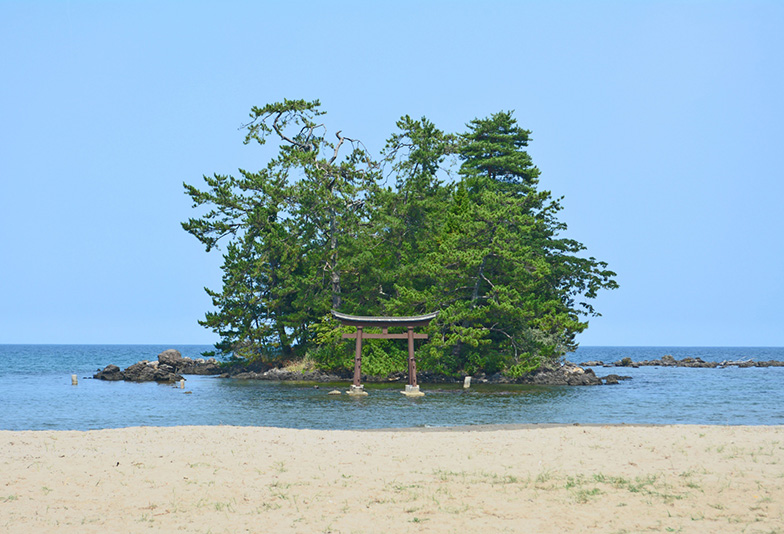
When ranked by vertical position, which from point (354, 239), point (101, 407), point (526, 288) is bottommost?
Result: point (101, 407)

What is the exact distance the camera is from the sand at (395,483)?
30.5ft

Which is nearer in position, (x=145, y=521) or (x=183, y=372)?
(x=145, y=521)

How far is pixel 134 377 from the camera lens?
52188 mm

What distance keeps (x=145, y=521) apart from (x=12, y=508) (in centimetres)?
238

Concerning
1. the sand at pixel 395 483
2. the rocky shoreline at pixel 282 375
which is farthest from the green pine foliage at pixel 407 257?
the sand at pixel 395 483

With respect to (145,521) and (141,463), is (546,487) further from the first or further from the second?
(141,463)

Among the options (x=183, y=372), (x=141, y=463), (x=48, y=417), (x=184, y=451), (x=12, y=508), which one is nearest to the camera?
(x=12, y=508)

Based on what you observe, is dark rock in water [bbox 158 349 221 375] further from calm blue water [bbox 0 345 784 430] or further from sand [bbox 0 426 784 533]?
sand [bbox 0 426 784 533]

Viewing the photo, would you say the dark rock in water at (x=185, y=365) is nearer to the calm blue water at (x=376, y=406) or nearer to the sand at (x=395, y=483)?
the calm blue water at (x=376, y=406)

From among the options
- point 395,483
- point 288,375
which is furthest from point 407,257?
point 395,483

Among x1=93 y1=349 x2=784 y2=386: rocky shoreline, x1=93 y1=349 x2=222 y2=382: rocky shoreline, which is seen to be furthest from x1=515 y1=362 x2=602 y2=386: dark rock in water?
x1=93 y1=349 x2=222 y2=382: rocky shoreline

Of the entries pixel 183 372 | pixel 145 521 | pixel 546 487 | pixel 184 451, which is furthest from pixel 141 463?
pixel 183 372

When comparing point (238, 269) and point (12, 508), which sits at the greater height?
point (238, 269)

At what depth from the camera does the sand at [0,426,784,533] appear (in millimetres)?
9305
